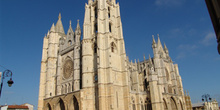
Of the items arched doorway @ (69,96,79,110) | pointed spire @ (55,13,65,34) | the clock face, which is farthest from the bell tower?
pointed spire @ (55,13,65,34)

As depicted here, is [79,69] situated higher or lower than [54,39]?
lower

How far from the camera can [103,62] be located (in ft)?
86.1

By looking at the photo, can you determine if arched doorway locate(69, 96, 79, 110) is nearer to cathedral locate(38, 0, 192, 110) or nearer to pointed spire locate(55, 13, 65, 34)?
cathedral locate(38, 0, 192, 110)

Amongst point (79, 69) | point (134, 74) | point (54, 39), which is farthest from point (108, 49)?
point (54, 39)

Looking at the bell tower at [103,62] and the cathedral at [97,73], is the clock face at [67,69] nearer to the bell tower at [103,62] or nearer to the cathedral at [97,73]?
the cathedral at [97,73]

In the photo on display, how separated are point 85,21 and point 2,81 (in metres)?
20.7

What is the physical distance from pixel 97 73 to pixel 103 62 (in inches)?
73.5

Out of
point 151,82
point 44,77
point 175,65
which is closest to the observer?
point 151,82

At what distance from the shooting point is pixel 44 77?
124ft

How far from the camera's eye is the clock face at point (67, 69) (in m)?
31.7

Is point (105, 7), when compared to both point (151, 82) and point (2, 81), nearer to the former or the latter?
point (151, 82)

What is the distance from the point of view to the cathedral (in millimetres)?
25609

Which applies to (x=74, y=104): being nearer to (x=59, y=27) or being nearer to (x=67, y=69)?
(x=67, y=69)

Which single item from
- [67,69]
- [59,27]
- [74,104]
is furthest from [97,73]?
[59,27]
